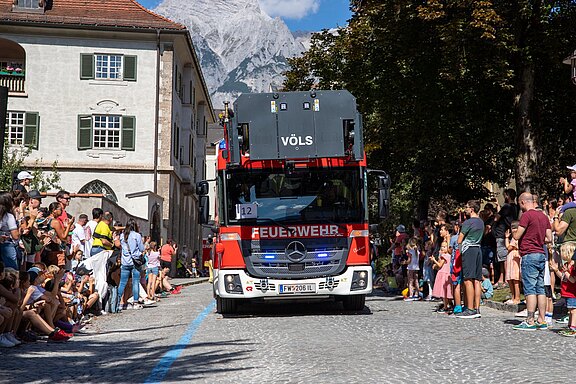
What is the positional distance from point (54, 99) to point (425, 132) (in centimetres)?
2189

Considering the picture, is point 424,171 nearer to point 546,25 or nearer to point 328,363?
point 546,25

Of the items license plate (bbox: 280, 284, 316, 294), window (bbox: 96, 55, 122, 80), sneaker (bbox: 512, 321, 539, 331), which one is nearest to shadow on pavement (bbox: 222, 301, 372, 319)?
license plate (bbox: 280, 284, 316, 294)

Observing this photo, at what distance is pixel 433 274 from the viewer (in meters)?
20.8

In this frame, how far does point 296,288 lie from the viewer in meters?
15.3

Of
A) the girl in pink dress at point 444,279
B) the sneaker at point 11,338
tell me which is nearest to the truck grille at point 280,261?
the girl in pink dress at point 444,279

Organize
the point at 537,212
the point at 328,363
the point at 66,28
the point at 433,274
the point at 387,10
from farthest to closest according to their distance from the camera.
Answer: the point at 66,28
the point at 387,10
the point at 433,274
the point at 537,212
the point at 328,363

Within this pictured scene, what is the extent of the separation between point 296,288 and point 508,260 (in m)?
4.28

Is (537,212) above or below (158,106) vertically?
below

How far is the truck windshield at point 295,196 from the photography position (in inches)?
616

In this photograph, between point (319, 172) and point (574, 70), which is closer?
point (319, 172)

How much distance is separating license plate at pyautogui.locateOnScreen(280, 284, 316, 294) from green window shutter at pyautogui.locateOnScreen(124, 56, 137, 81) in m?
29.8

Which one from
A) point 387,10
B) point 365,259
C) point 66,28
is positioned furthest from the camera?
point 66,28

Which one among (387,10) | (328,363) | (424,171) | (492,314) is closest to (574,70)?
(492,314)

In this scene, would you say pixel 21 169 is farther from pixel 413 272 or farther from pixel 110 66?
pixel 413 272
